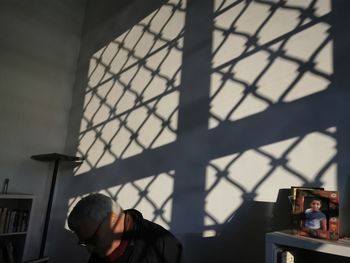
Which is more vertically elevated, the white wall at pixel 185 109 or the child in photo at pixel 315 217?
the white wall at pixel 185 109

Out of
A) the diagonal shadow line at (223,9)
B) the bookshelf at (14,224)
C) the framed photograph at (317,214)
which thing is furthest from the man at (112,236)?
the bookshelf at (14,224)

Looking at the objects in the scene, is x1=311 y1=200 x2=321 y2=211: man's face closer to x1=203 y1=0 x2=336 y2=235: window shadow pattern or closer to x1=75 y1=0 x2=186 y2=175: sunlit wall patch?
x1=203 y1=0 x2=336 y2=235: window shadow pattern

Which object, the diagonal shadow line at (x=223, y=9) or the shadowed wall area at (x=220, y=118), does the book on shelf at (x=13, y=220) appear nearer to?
the shadowed wall area at (x=220, y=118)

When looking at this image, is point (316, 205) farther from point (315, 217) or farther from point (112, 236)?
point (112, 236)

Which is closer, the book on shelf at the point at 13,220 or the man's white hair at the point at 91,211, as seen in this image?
the man's white hair at the point at 91,211

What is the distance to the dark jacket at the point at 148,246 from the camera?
4.33 feet

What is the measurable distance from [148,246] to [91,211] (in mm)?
322

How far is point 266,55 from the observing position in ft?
5.90

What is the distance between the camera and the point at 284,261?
1227 mm

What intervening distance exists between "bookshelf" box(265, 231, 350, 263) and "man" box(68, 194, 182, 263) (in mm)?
467

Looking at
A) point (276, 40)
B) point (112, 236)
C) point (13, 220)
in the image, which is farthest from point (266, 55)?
point (13, 220)

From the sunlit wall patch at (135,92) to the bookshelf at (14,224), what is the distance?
60 cm

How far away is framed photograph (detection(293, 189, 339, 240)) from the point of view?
3.98 ft

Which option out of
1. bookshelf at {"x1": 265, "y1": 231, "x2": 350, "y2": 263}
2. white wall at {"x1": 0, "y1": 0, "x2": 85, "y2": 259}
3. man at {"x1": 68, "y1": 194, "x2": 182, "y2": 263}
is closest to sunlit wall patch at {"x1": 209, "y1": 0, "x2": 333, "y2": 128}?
bookshelf at {"x1": 265, "y1": 231, "x2": 350, "y2": 263}
